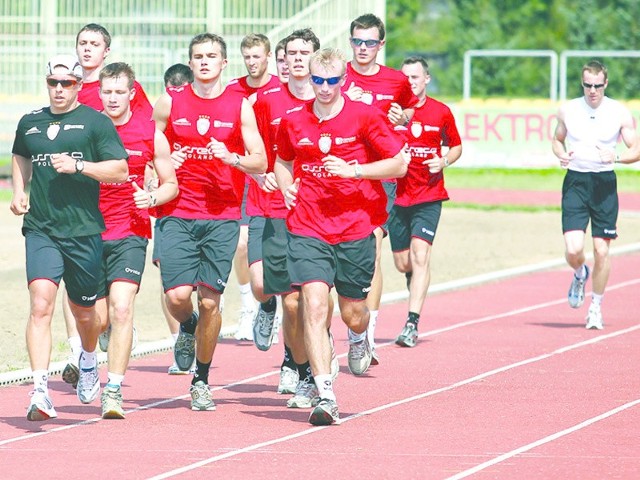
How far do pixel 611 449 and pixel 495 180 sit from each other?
28876 mm

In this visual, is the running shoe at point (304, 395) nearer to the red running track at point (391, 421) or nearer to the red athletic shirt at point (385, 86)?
the red running track at point (391, 421)

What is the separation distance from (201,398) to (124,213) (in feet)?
4.08

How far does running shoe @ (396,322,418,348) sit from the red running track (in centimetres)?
9

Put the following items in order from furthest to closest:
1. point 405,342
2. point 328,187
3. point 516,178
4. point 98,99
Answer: point 516,178 → point 405,342 → point 98,99 → point 328,187

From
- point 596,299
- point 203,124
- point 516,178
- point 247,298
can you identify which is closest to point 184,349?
point 203,124

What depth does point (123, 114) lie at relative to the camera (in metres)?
10.4

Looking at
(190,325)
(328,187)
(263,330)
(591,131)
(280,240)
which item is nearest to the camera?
(328,187)

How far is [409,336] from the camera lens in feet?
43.5

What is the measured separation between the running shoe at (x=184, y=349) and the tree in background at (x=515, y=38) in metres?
48.0

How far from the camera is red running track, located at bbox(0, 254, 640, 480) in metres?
8.21

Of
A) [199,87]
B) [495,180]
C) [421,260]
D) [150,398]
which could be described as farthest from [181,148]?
[495,180]

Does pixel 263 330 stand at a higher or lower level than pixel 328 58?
lower

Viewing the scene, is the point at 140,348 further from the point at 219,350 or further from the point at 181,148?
the point at 181,148

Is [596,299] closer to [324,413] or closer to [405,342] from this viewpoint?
[405,342]
